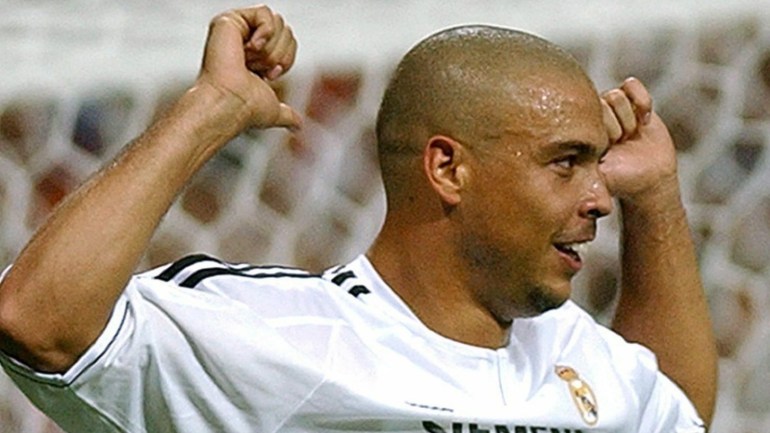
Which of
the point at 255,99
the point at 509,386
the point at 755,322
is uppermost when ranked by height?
the point at 255,99

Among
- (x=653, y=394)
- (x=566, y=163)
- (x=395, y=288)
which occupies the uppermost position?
(x=566, y=163)

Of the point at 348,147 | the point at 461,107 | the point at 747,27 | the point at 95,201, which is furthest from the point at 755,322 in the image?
the point at 95,201

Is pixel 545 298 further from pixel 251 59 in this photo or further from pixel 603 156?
pixel 251 59

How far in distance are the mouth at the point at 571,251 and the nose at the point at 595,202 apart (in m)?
0.02

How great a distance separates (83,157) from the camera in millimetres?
1886

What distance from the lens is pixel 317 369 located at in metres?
1.43

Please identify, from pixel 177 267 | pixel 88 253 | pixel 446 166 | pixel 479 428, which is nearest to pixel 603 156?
pixel 446 166

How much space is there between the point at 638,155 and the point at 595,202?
231 mm

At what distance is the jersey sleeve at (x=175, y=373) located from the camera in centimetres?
131

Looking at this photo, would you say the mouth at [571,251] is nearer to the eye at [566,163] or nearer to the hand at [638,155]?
the eye at [566,163]

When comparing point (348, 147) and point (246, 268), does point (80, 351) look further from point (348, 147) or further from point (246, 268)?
point (348, 147)

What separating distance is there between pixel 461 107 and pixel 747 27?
561 millimetres

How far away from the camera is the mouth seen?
4.94 feet

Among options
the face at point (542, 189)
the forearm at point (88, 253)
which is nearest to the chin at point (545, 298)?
the face at point (542, 189)
